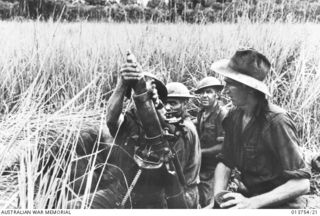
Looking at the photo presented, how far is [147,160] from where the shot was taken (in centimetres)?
191

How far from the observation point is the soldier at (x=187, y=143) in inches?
87.0

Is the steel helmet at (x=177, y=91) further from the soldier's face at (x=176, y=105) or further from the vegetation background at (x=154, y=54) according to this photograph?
the vegetation background at (x=154, y=54)

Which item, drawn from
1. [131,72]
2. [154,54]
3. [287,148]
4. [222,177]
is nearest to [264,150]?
[287,148]

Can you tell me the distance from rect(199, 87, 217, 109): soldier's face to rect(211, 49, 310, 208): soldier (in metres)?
0.60

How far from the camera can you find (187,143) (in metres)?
2.31

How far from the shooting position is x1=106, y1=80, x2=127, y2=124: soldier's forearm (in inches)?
74.9

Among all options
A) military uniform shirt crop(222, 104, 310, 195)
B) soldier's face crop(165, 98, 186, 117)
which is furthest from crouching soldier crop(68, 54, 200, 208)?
military uniform shirt crop(222, 104, 310, 195)

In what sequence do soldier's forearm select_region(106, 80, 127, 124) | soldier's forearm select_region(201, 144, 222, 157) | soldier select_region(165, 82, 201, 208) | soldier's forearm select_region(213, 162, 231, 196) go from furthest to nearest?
soldier's forearm select_region(201, 144, 222, 157), soldier select_region(165, 82, 201, 208), soldier's forearm select_region(213, 162, 231, 196), soldier's forearm select_region(106, 80, 127, 124)

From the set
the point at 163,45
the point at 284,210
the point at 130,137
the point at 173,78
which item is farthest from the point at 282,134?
the point at 163,45

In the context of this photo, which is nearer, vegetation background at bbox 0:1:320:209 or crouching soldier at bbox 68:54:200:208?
crouching soldier at bbox 68:54:200:208

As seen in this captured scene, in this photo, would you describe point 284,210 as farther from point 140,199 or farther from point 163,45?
point 163,45

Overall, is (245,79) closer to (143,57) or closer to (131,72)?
(131,72)

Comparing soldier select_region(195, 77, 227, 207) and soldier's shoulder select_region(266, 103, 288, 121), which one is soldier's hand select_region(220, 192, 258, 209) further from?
soldier select_region(195, 77, 227, 207)

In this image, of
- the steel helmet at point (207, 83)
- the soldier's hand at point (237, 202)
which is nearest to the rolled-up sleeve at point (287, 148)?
the soldier's hand at point (237, 202)
